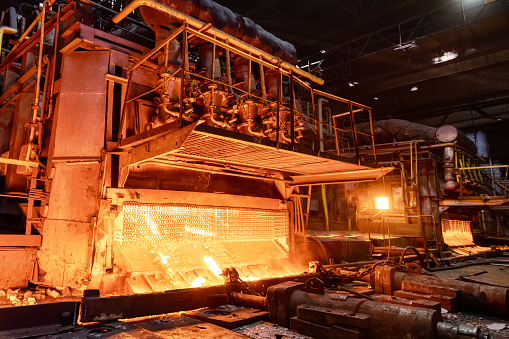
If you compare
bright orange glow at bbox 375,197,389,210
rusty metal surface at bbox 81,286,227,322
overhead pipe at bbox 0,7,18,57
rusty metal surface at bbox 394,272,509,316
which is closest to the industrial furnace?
overhead pipe at bbox 0,7,18,57

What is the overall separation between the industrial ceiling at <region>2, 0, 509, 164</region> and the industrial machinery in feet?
22.8

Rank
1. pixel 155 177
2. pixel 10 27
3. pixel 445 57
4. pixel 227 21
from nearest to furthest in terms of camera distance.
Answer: pixel 155 177 → pixel 227 21 → pixel 10 27 → pixel 445 57

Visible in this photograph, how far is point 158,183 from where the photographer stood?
6.72 m

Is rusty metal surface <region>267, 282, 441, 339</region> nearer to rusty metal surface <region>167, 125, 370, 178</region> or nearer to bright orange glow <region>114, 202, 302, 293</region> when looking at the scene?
bright orange glow <region>114, 202, 302, 293</region>

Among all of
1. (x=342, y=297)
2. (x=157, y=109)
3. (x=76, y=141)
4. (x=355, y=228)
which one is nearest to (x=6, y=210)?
(x=76, y=141)

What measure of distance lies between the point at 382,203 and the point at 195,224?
11575mm

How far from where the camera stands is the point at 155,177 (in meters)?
6.70

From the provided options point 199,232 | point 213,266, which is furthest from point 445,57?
point 213,266

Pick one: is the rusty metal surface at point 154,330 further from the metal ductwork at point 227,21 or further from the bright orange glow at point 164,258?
the metal ductwork at point 227,21

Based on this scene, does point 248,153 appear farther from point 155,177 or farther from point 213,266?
point 213,266

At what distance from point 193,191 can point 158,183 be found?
0.81 metres

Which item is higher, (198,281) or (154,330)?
(198,281)

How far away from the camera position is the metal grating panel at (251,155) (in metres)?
4.97

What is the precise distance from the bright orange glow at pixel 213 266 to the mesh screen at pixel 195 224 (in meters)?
0.40
